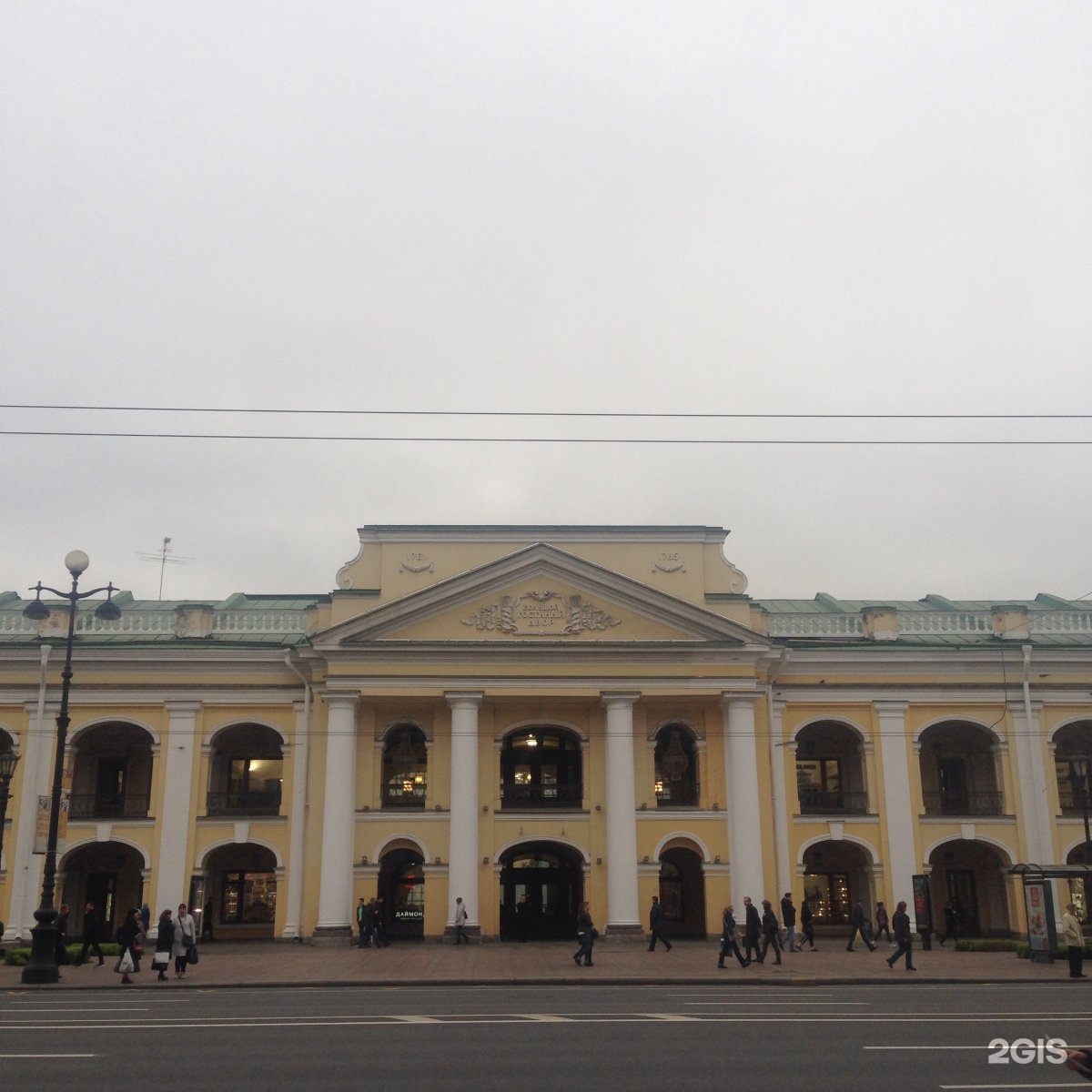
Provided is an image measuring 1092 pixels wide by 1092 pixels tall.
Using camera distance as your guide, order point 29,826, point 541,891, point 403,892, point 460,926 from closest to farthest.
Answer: point 460,926, point 29,826, point 403,892, point 541,891

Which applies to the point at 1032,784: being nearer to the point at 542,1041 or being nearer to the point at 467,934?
the point at 467,934

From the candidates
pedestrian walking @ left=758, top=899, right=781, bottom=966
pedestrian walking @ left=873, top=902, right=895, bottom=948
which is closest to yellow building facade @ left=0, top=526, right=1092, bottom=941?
pedestrian walking @ left=873, top=902, right=895, bottom=948

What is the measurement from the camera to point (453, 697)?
3697cm

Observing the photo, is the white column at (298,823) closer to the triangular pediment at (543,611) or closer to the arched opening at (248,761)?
the arched opening at (248,761)

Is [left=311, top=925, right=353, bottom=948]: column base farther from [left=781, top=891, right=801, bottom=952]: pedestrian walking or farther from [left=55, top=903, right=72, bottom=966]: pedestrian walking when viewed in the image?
[left=781, top=891, right=801, bottom=952]: pedestrian walking

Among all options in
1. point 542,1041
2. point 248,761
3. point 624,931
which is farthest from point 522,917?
point 542,1041

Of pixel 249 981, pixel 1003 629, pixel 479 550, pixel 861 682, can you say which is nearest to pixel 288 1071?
pixel 249 981

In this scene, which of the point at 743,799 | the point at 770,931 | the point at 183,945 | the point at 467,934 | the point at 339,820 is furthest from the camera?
the point at 743,799

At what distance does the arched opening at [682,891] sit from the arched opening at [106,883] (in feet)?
58.7

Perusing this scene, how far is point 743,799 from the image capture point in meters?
36.8

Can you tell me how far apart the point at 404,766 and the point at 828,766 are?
15.1 m

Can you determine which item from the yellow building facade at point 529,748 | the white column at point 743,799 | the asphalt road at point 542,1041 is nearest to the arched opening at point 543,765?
the yellow building facade at point 529,748

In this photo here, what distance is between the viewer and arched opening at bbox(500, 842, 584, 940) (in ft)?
125

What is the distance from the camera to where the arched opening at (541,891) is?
3797cm
